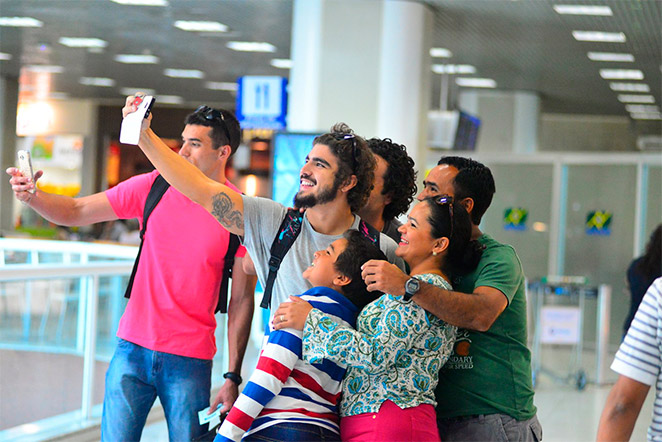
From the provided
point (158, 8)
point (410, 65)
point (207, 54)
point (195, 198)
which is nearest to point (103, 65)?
point (207, 54)

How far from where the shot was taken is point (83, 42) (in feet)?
39.3

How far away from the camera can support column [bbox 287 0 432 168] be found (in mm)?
8539

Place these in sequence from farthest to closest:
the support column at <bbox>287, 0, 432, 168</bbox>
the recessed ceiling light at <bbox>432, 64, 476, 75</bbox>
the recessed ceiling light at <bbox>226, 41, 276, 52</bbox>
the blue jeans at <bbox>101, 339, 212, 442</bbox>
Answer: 1. the recessed ceiling light at <bbox>432, 64, 476, 75</bbox>
2. the recessed ceiling light at <bbox>226, 41, 276, 52</bbox>
3. the support column at <bbox>287, 0, 432, 168</bbox>
4. the blue jeans at <bbox>101, 339, 212, 442</bbox>

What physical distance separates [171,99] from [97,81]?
7.70ft

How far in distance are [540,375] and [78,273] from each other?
214 inches

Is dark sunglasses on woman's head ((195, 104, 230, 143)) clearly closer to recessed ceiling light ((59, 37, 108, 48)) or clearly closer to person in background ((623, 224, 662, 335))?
person in background ((623, 224, 662, 335))

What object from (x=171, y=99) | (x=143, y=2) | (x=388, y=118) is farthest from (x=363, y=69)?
(x=171, y=99)

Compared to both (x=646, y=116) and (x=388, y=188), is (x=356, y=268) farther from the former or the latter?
(x=646, y=116)

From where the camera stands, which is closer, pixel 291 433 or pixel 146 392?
pixel 291 433

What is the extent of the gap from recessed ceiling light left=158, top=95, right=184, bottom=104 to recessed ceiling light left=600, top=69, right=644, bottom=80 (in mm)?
9235

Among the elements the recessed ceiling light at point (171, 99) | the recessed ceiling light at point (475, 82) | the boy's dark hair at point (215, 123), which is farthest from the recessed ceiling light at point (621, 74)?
the boy's dark hair at point (215, 123)

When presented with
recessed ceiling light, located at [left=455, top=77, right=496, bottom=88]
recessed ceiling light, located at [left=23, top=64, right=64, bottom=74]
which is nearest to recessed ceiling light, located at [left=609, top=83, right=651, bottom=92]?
recessed ceiling light, located at [left=455, top=77, right=496, bottom=88]

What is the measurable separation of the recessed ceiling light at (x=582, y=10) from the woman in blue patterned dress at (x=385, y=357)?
7.37m

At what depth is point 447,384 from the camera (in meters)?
2.20
